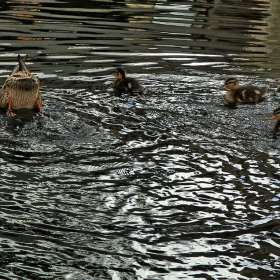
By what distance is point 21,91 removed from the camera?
7750 millimetres

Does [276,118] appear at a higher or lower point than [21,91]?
lower

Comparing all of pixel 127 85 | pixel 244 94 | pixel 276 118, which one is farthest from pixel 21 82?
pixel 276 118

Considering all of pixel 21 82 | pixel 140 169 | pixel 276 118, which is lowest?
pixel 140 169

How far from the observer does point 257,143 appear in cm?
661

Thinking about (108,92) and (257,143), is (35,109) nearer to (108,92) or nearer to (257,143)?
(108,92)

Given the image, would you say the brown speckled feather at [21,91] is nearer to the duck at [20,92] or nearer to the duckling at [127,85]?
the duck at [20,92]

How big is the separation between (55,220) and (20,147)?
1.52m

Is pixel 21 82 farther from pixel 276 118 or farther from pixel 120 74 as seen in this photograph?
pixel 276 118

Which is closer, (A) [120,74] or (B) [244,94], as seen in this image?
(B) [244,94]

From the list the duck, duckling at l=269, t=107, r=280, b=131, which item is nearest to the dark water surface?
duckling at l=269, t=107, r=280, b=131

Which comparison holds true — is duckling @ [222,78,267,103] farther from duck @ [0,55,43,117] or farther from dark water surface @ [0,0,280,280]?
duck @ [0,55,43,117]

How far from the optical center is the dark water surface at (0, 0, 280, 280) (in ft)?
A: 14.8

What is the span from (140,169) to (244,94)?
107 inches

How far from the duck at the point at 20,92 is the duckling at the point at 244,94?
214 centimetres
